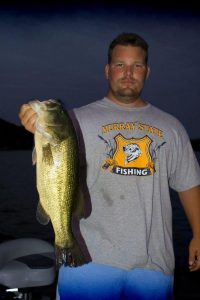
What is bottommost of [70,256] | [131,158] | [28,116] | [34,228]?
[34,228]

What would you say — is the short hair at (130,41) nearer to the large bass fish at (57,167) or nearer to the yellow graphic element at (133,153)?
the yellow graphic element at (133,153)

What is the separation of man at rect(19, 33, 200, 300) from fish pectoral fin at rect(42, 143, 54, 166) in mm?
812

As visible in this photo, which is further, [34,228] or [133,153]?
[34,228]

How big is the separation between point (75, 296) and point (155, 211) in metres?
1.00

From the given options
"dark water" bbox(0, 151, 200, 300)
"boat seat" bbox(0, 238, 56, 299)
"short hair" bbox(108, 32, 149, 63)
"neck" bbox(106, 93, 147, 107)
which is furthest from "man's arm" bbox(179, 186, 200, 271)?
"dark water" bbox(0, 151, 200, 300)

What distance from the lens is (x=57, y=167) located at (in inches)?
125

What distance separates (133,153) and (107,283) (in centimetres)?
112

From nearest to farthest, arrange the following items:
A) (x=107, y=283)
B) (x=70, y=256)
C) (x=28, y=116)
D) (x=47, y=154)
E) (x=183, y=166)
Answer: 1. (x=47, y=154)
2. (x=28, y=116)
3. (x=70, y=256)
4. (x=107, y=283)
5. (x=183, y=166)

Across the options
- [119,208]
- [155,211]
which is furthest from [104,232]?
[155,211]

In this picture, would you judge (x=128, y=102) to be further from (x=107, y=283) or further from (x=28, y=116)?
(x=107, y=283)

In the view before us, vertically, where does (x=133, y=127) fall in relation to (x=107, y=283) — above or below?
above

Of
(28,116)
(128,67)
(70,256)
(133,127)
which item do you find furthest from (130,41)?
(70,256)

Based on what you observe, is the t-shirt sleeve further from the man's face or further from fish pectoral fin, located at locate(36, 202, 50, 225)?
fish pectoral fin, located at locate(36, 202, 50, 225)

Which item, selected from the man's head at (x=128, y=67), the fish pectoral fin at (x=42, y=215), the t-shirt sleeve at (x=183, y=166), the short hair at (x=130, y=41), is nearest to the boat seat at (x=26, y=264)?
A: the fish pectoral fin at (x=42, y=215)
